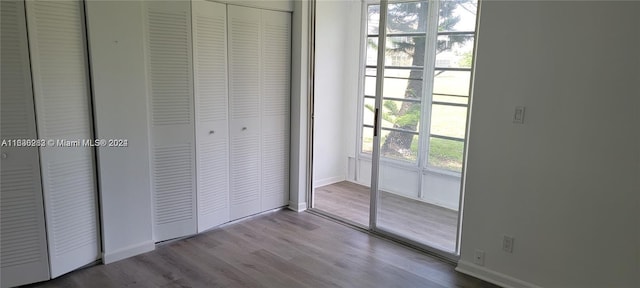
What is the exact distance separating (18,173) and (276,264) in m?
1.79

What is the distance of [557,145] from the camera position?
272 centimetres

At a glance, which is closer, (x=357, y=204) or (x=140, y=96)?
(x=140, y=96)

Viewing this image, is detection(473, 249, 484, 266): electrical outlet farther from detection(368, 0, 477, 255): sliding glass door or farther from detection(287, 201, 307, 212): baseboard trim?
detection(287, 201, 307, 212): baseboard trim

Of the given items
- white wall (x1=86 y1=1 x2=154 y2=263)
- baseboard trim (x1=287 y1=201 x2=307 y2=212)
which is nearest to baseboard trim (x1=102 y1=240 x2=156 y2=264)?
white wall (x1=86 y1=1 x2=154 y2=263)

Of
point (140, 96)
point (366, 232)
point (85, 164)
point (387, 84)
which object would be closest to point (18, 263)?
point (85, 164)

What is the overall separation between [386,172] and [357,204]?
99cm

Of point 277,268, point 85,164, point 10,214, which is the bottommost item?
point 277,268

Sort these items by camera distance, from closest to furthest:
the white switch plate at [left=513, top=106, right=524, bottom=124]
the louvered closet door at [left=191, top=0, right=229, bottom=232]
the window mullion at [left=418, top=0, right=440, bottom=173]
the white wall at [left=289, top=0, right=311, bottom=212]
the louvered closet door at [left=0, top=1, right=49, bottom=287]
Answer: the louvered closet door at [left=0, top=1, right=49, bottom=287]
the white switch plate at [left=513, top=106, right=524, bottom=124]
the window mullion at [left=418, top=0, right=440, bottom=173]
the louvered closet door at [left=191, top=0, right=229, bottom=232]
the white wall at [left=289, top=0, right=311, bottom=212]

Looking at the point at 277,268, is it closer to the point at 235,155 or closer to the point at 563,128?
the point at 235,155

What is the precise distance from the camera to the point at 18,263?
2.82 metres

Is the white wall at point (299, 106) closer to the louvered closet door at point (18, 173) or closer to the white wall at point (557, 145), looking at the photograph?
the white wall at point (557, 145)

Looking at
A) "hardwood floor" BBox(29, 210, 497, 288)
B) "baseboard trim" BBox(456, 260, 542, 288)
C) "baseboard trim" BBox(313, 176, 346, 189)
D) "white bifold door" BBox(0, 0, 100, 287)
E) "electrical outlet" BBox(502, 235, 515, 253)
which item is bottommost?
"hardwood floor" BBox(29, 210, 497, 288)

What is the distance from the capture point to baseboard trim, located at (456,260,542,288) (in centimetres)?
298

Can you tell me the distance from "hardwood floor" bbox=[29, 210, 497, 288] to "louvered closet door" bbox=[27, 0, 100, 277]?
26 cm
